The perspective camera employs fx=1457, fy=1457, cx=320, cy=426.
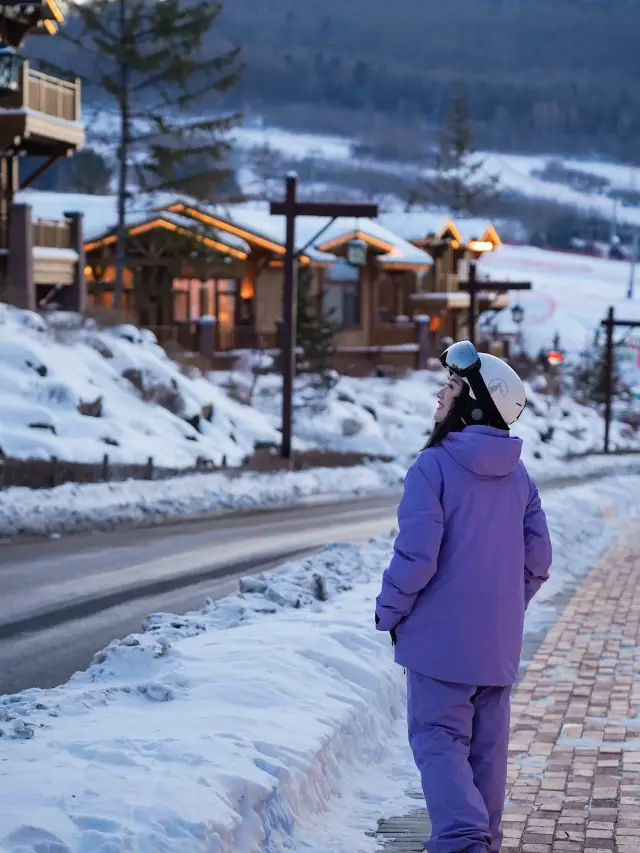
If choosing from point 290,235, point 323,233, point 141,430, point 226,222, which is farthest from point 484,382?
point 323,233

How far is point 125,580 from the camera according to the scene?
14.3 m

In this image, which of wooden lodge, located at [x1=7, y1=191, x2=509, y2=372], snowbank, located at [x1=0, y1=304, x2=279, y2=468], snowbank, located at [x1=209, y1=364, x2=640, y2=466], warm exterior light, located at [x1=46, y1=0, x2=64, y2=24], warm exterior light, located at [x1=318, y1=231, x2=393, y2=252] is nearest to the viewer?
snowbank, located at [x1=0, y1=304, x2=279, y2=468]

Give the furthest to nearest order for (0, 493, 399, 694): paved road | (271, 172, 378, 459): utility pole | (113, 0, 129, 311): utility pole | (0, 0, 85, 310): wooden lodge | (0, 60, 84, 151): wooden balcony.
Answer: (113, 0, 129, 311): utility pole → (0, 0, 85, 310): wooden lodge → (0, 60, 84, 151): wooden balcony → (271, 172, 378, 459): utility pole → (0, 493, 399, 694): paved road

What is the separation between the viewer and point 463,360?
5.41 metres

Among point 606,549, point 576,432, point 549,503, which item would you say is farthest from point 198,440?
point 576,432

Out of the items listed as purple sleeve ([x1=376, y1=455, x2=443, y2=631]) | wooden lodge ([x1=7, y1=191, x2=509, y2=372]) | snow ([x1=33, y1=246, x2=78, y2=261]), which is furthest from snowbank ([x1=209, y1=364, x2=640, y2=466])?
purple sleeve ([x1=376, y1=455, x2=443, y2=631])

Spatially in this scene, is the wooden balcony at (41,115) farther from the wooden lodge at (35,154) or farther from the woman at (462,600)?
the woman at (462,600)

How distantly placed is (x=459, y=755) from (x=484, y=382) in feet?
4.48

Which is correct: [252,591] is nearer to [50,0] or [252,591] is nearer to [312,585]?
[312,585]

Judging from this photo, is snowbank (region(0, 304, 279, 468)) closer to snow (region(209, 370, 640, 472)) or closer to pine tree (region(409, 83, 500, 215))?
snow (region(209, 370, 640, 472))

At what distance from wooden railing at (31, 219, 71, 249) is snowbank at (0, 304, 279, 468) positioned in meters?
2.09

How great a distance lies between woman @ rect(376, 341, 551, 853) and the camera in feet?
17.1

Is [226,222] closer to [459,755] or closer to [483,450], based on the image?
[483,450]

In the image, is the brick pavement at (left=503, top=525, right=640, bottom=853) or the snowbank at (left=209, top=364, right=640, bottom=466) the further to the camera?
the snowbank at (left=209, top=364, right=640, bottom=466)
